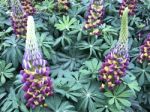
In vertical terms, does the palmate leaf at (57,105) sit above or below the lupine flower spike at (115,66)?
below

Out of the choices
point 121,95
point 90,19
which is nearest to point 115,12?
point 90,19

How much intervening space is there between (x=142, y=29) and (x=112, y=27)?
13.9 inches

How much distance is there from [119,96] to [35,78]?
727mm

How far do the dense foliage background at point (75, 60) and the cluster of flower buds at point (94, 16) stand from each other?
0.08 metres

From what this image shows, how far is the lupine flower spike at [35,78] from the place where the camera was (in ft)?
7.54

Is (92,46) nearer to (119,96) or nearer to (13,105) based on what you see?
(119,96)

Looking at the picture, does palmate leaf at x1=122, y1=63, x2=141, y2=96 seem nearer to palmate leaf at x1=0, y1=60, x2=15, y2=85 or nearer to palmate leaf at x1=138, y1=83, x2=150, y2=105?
palmate leaf at x1=138, y1=83, x2=150, y2=105

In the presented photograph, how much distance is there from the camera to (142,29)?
3.47 meters

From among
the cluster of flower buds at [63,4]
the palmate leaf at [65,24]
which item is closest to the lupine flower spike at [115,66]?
the palmate leaf at [65,24]

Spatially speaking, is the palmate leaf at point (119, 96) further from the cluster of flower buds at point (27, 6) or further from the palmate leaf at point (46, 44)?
the cluster of flower buds at point (27, 6)

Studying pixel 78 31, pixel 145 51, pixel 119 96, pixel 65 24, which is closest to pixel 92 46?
pixel 78 31

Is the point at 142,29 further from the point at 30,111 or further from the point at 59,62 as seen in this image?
the point at 30,111

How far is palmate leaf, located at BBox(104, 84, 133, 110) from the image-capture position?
261cm

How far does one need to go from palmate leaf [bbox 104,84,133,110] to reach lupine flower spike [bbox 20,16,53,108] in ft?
1.62
